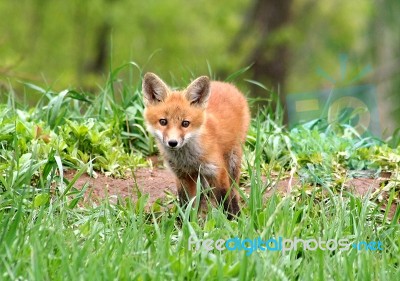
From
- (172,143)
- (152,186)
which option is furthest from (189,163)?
(152,186)

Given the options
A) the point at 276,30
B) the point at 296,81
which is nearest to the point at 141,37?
the point at 276,30

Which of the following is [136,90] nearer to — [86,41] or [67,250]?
[67,250]

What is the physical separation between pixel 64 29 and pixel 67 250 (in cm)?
1919

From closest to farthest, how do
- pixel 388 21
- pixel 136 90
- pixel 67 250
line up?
1. pixel 67 250
2. pixel 136 90
3. pixel 388 21

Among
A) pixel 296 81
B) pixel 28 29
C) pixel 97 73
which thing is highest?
pixel 28 29

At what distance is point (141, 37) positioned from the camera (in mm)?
22625

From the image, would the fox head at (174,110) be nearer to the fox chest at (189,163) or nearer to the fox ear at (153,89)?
the fox ear at (153,89)

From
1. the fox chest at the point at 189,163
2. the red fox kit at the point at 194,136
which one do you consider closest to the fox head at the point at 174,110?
the red fox kit at the point at 194,136

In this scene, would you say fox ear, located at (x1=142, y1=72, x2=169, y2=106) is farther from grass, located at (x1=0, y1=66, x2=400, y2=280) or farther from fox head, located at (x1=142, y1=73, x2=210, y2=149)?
grass, located at (x1=0, y1=66, x2=400, y2=280)

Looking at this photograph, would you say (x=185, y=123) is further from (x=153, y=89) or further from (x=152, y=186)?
(x=152, y=186)

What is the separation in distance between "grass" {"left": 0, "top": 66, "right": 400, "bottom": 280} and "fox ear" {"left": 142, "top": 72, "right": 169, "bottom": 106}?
2.62 feet

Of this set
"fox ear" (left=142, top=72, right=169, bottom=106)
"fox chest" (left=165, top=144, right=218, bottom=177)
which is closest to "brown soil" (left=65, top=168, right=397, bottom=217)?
"fox chest" (left=165, top=144, right=218, bottom=177)

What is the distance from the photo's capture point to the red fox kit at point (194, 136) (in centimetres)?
596

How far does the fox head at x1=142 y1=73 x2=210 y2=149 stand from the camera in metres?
5.90
